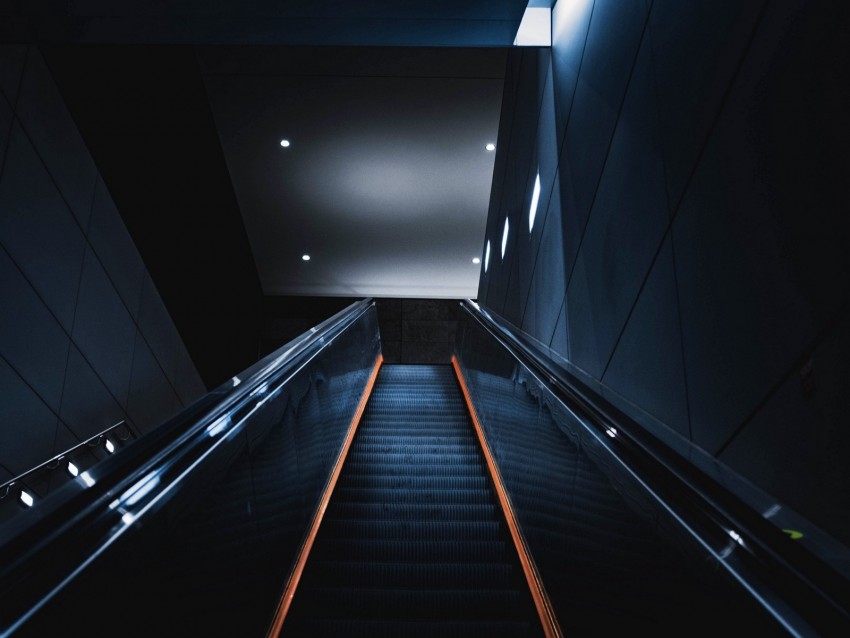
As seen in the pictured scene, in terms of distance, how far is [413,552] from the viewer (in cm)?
295

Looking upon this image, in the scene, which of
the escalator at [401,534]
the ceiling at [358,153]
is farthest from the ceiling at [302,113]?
the escalator at [401,534]

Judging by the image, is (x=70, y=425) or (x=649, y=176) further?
(x=70, y=425)

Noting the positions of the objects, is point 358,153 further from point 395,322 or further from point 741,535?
point 741,535

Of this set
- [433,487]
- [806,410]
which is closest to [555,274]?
[433,487]

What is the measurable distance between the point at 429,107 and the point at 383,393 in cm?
390

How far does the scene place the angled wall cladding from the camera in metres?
4.53

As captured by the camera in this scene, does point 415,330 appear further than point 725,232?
Yes

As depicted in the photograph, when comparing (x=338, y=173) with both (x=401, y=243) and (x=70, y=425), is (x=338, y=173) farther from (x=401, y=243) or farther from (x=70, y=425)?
(x=70, y=425)

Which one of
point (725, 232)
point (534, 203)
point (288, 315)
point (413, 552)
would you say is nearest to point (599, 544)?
point (725, 232)

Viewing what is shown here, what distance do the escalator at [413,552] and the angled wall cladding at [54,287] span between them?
269cm

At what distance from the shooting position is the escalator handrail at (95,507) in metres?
0.98

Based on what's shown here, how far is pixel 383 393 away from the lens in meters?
6.48

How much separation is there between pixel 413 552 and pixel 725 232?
2.12m

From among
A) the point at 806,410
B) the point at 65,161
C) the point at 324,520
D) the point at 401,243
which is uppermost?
the point at 401,243
